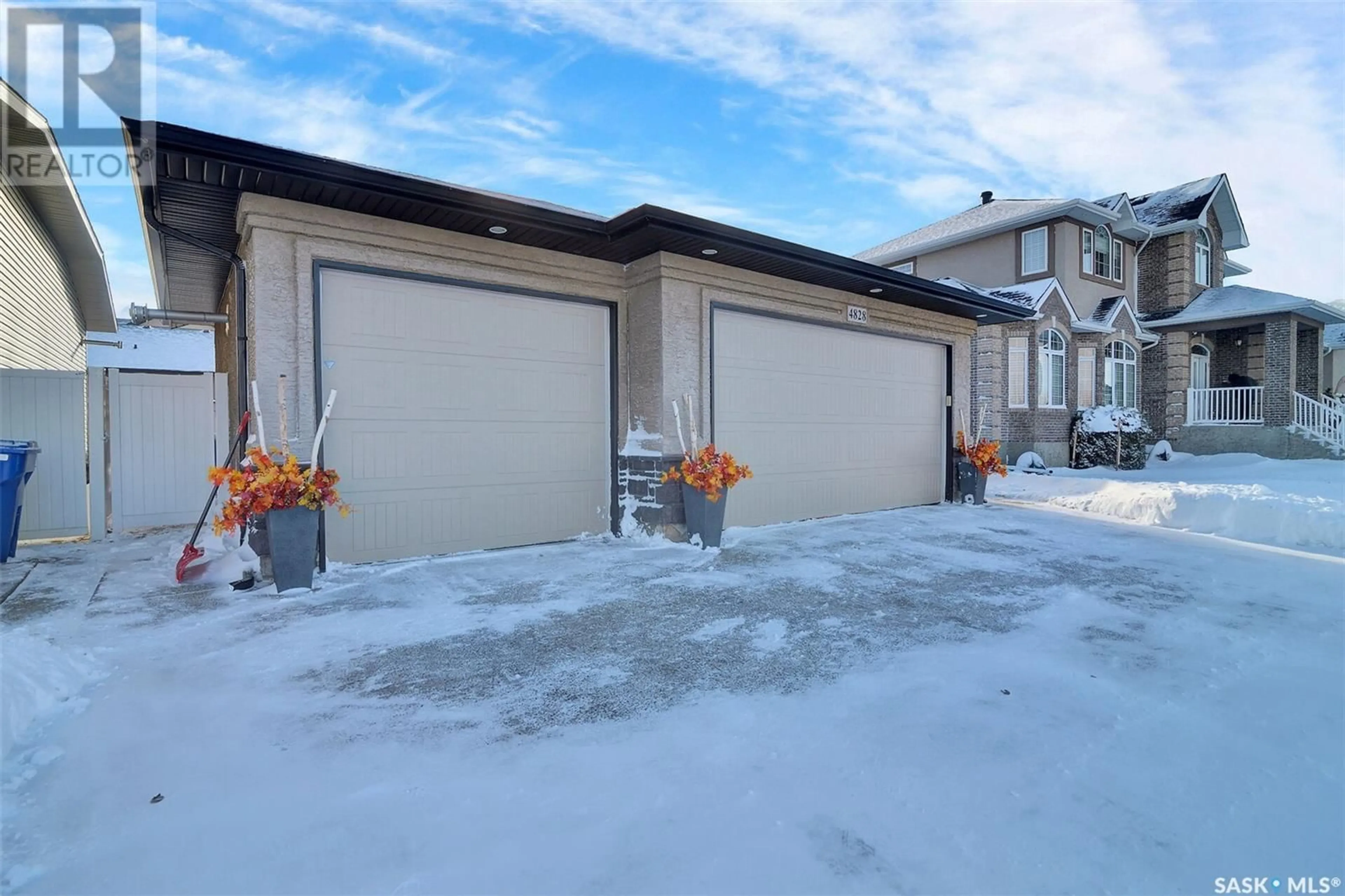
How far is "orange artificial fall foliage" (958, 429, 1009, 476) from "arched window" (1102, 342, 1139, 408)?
341 inches

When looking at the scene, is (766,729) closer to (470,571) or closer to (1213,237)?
(470,571)

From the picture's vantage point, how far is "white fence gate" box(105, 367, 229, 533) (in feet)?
23.8

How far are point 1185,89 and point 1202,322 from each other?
456 inches

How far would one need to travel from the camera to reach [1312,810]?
206 centimetres

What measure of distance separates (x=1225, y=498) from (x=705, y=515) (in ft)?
20.0

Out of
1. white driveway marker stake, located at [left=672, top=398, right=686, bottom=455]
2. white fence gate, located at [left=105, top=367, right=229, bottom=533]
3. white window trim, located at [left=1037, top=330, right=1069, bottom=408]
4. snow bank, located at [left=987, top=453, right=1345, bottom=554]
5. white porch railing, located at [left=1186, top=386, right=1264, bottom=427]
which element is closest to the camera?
white driveway marker stake, located at [left=672, top=398, right=686, bottom=455]

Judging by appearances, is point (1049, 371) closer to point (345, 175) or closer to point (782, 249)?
point (782, 249)

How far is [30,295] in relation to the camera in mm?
8625

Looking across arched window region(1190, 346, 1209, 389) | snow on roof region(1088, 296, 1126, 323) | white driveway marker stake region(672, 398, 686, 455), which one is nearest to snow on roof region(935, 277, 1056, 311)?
snow on roof region(1088, 296, 1126, 323)

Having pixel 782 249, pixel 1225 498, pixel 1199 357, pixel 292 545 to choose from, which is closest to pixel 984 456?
pixel 1225 498

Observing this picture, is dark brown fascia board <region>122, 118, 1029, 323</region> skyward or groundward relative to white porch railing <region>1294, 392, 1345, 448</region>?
skyward

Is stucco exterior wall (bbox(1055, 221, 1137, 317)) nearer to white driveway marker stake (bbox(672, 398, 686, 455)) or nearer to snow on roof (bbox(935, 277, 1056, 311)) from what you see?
snow on roof (bbox(935, 277, 1056, 311))

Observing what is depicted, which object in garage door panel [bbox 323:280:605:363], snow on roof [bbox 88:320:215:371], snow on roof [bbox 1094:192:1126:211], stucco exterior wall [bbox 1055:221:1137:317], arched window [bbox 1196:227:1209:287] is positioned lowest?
garage door panel [bbox 323:280:605:363]

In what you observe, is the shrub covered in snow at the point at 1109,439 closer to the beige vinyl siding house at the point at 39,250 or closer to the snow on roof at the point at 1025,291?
the snow on roof at the point at 1025,291
